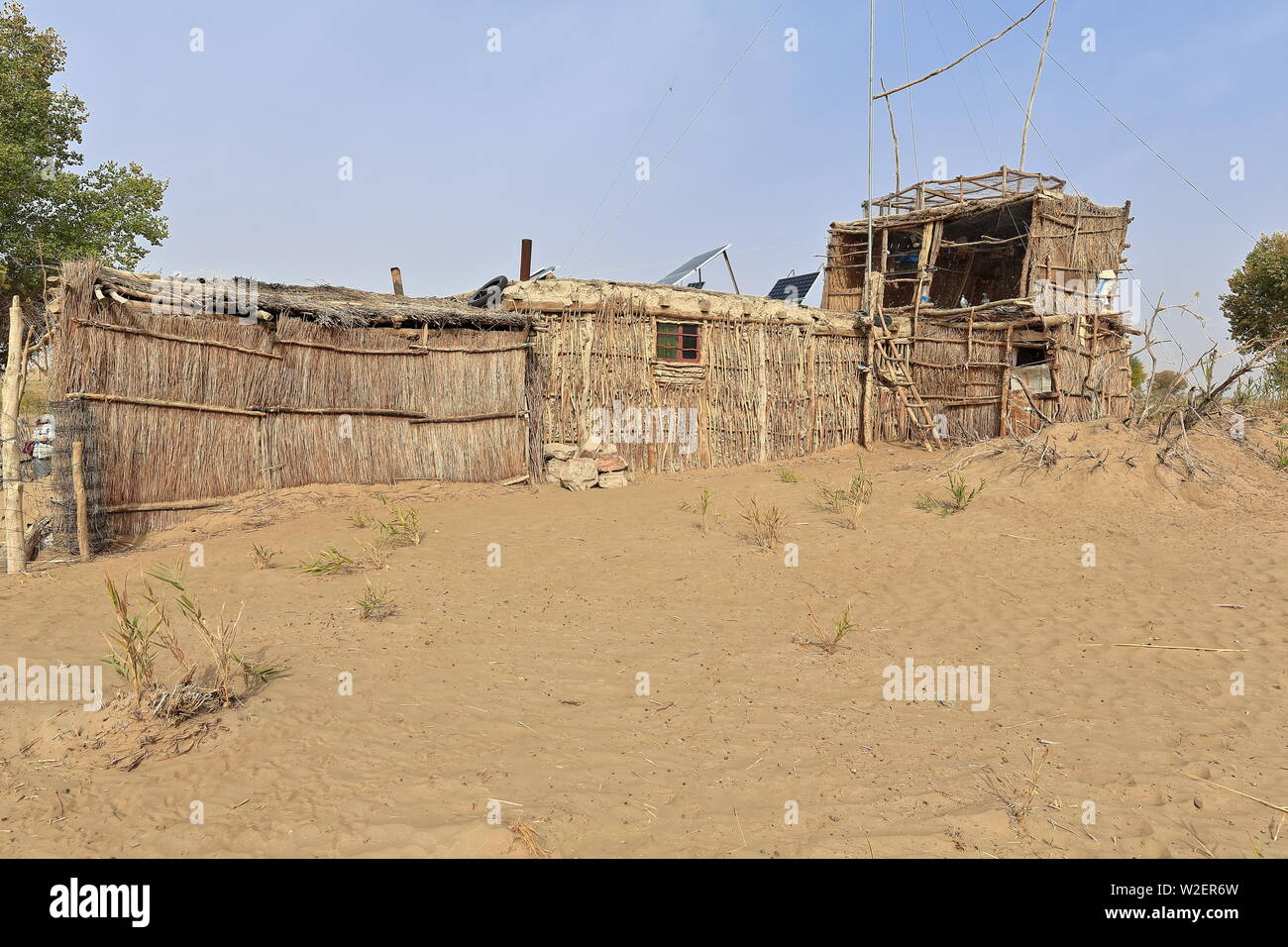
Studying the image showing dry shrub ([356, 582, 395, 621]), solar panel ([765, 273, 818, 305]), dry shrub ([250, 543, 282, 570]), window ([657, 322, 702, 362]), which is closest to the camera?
dry shrub ([356, 582, 395, 621])

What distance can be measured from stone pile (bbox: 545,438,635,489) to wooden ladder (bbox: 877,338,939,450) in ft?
18.9

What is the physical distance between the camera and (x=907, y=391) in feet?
43.3

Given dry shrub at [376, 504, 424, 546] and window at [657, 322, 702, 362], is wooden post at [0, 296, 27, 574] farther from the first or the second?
window at [657, 322, 702, 362]

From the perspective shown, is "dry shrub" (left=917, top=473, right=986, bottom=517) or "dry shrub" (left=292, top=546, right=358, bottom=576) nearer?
"dry shrub" (left=292, top=546, right=358, bottom=576)

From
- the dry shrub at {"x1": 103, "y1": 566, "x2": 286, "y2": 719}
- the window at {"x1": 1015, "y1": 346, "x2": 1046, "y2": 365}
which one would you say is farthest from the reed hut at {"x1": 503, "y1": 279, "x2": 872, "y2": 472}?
the dry shrub at {"x1": 103, "y1": 566, "x2": 286, "y2": 719}

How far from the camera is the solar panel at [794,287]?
1591 centimetres

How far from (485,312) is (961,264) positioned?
13.5 meters

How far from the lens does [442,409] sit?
8.92m

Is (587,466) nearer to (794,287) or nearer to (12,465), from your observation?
(12,465)

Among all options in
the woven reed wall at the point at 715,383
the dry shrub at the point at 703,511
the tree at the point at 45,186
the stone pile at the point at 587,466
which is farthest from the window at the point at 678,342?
the tree at the point at 45,186

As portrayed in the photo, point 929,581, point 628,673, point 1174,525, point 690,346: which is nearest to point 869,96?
point 690,346

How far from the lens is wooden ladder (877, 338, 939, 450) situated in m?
12.9

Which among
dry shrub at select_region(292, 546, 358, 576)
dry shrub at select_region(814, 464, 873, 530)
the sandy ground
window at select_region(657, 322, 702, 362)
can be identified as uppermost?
window at select_region(657, 322, 702, 362)

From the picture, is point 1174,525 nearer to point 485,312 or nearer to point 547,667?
point 547,667
